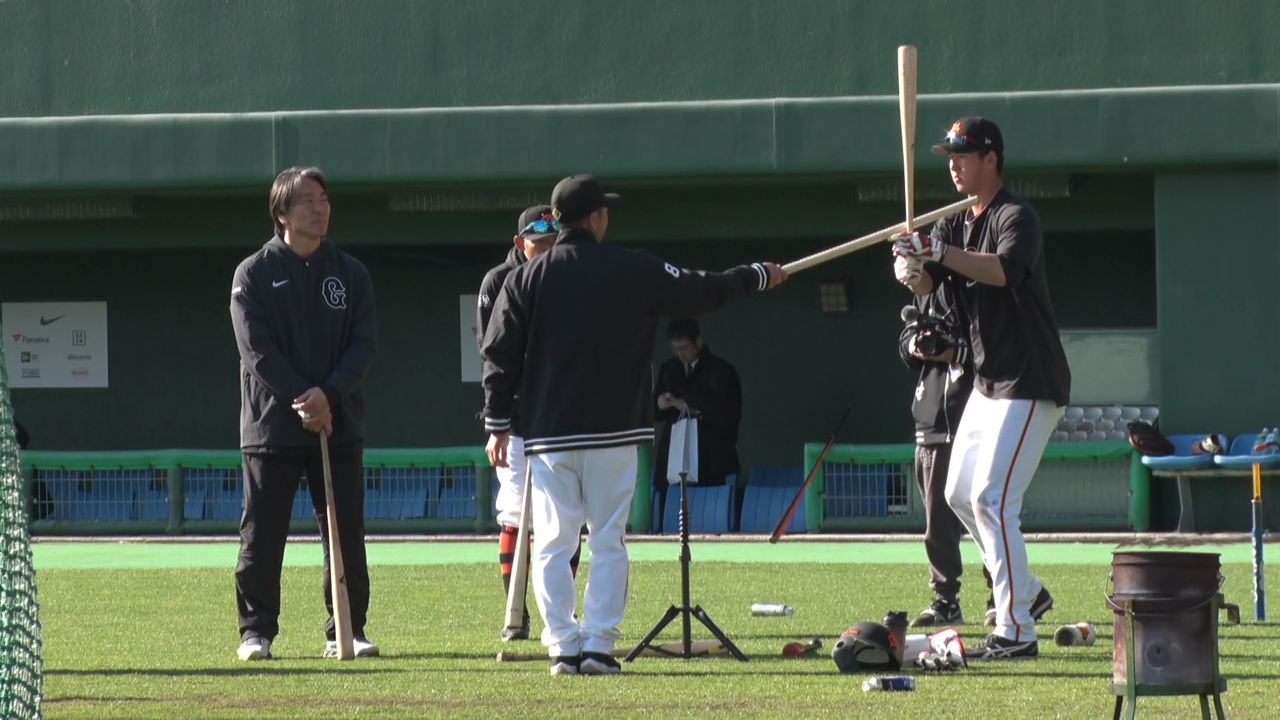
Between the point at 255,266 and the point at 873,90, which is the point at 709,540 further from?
the point at 255,266

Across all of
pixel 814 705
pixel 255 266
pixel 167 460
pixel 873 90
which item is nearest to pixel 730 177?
pixel 873 90

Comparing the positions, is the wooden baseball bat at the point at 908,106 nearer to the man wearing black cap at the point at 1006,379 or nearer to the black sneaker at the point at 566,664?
the man wearing black cap at the point at 1006,379

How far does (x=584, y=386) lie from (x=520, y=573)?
1.58m

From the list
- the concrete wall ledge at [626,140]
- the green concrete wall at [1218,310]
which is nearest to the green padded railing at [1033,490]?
the green concrete wall at [1218,310]

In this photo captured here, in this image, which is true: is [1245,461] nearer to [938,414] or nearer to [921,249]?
[938,414]

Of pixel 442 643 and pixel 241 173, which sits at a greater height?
pixel 241 173

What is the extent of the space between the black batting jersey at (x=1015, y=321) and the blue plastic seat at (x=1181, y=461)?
822cm

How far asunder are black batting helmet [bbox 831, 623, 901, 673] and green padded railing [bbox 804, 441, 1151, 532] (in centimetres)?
873

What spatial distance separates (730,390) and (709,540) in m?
1.87

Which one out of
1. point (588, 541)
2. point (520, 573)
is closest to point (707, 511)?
point (520, 573)

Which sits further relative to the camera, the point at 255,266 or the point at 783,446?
the point at 783,446

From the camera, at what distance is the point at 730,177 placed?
1717 centimetres

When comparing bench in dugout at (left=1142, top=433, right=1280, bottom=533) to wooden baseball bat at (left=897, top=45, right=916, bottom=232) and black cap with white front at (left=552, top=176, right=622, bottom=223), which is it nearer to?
wooden baseball bat at (left=897, top=45, right=916, bottom=232)

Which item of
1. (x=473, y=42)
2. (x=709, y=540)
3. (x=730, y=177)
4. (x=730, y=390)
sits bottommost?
(x=709, y=540)
